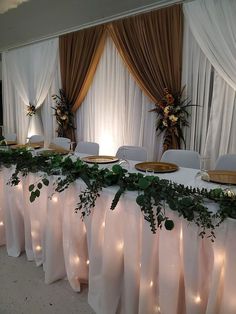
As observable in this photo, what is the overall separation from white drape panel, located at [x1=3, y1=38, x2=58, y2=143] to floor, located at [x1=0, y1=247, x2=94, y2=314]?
3854mm

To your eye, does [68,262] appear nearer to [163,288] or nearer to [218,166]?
[163,288]

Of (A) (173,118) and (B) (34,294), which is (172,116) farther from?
(B) (34,294)

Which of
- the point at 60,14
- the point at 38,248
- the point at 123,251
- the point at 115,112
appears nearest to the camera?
the point at 123,251

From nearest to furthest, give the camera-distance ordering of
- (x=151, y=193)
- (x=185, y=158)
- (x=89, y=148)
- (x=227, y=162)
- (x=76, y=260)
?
(x=151, y=193) → (x=76, y=260) → (x=227, y=162) → (x=185, y=158) → (x=89, y=148)

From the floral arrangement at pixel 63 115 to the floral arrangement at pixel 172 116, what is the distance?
5.81ft

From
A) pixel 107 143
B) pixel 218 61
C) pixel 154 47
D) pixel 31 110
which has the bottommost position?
pixel 107 143

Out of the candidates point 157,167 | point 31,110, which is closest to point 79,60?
point 31,110

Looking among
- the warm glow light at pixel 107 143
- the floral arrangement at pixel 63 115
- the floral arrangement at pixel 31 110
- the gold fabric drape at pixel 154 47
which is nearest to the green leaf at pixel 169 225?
the gold fabric drape at pixel 154 47

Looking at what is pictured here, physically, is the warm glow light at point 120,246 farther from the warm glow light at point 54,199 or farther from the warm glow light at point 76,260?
the warm glow light at point 54,199

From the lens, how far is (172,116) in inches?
130

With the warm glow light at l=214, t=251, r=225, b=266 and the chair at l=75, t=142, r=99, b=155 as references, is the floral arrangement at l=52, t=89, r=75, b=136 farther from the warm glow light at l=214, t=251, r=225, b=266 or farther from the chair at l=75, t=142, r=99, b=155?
the warm glow light at l=214, t=251, r=225, b=266

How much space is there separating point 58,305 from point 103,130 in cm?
303

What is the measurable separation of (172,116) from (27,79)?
12.2 feet

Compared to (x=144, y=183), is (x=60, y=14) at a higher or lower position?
higher
